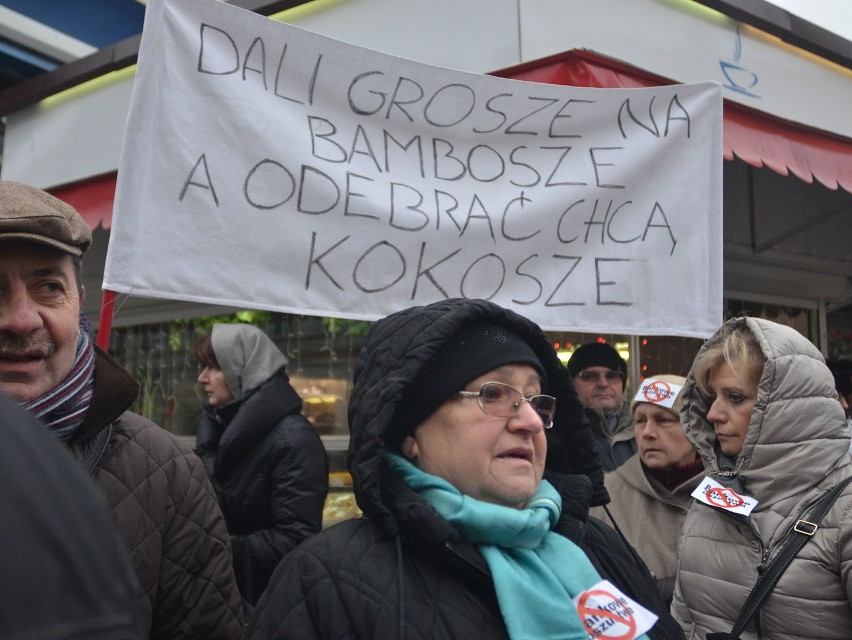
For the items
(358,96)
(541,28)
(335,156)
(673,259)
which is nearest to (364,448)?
(335,156)

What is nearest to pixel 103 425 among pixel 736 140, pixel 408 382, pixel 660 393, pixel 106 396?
pixel 106 396

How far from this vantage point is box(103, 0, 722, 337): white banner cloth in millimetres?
2332

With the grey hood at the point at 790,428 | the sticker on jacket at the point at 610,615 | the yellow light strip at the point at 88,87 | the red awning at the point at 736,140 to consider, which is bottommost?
the sticker on jacket at the point at 610,615

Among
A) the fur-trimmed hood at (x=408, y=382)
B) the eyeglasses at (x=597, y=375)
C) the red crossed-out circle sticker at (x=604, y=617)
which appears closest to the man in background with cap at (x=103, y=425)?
the fur-trimmed hood at (x=408, y=382)

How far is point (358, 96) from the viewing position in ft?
8.79

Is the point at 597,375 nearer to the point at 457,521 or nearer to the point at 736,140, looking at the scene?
the point at 736,140

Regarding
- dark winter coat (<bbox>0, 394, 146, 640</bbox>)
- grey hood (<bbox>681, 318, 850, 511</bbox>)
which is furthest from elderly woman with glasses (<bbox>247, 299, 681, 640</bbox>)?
dark winter coat (<bbox>0, 394, 146, 640</bbox>)

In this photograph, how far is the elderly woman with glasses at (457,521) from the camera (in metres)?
1.43

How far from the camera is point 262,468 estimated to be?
9.89ft

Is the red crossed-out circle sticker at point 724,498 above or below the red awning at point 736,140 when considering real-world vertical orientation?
below

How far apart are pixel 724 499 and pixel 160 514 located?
145 cm

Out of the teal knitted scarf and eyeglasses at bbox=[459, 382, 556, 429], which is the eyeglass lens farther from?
the teal knitted scarf

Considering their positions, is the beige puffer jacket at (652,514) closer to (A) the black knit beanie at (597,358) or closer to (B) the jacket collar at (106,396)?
(A) the black knit beanie at (597,358)

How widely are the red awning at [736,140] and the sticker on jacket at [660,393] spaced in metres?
1.03
